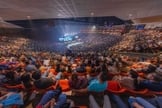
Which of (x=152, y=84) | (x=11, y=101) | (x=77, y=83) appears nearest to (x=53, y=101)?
(x=11, y=101)

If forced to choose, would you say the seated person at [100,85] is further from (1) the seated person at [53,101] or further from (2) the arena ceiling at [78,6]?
(2) the arena ceiling at [78,6]

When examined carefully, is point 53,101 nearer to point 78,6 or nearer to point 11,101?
point 11,101

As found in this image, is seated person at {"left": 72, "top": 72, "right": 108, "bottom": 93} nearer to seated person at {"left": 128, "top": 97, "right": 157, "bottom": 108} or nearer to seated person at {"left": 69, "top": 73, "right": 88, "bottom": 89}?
seated person at {"left": 69, "top": 73, "right": 88, "bottom": 89}

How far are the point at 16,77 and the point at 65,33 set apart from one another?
1604 cm

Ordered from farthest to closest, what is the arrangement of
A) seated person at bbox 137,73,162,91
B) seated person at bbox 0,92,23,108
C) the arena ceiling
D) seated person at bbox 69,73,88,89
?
the arena ceiling
seated person at bbox 69,73,88,89
seated person at bbox 137,73,162,91
seated person at bbox 0,92,23,108

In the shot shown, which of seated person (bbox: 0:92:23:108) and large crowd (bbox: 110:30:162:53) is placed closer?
seated person (bbox: 0:92:23:108)

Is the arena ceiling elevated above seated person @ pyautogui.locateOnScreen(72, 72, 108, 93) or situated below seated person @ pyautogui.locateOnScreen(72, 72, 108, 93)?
above

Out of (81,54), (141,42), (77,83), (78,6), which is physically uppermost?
(78,6)

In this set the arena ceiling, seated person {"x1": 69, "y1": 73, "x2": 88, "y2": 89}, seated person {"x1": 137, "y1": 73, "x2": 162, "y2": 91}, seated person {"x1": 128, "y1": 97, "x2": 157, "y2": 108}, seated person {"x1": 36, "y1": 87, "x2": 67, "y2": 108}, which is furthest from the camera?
the arena ceiling

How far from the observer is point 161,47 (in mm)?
13031

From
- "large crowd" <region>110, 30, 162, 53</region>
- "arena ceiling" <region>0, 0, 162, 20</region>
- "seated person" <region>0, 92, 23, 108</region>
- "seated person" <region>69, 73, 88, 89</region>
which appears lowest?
"seated person" <region>0, 92, 23, 108</region>

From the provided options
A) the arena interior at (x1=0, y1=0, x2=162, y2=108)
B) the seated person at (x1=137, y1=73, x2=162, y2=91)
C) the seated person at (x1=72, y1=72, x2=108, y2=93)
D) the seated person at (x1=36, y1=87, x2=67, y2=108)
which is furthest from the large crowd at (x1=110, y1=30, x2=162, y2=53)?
the seated person at (x1=36, y1=87, x2=67, y2=108)

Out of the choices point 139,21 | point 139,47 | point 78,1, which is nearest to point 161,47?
point 139,47

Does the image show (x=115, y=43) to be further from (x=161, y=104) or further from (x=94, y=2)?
(x=161, y=104)
